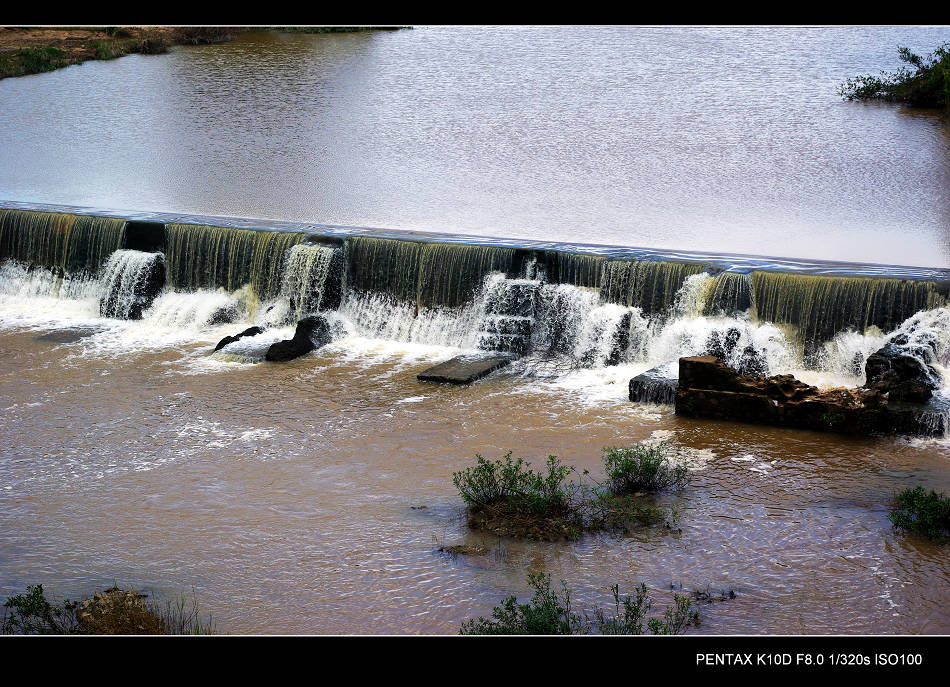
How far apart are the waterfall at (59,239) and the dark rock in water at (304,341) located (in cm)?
433

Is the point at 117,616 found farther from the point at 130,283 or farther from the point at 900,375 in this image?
the point at 130,283

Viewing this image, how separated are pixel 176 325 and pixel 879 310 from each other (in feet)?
30.5

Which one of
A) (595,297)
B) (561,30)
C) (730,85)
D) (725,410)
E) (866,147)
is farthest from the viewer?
(561,30)

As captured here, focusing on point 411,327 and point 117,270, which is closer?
point 411,327

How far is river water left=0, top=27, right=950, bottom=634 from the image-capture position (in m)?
7.55

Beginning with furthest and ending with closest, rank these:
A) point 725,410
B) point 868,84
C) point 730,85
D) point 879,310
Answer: point 730,85 → point 868,84 → point 879,310 → point 725,410

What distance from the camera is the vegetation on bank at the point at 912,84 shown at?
24.7 metres

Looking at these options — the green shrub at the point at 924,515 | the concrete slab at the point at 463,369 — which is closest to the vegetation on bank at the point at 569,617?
the green shrub at the point at 924,515

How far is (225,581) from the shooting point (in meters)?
7.52

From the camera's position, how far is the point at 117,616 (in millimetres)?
6867

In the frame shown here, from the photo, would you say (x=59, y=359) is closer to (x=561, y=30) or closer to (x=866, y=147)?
(x=866, y=147)

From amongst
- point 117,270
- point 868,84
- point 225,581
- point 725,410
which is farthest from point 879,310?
point 868,84

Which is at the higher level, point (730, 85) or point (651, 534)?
point (730, 85)

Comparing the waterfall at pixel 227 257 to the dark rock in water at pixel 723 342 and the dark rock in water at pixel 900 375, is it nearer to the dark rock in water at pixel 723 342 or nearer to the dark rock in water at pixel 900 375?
the dark rock in water at pixel 723 342
